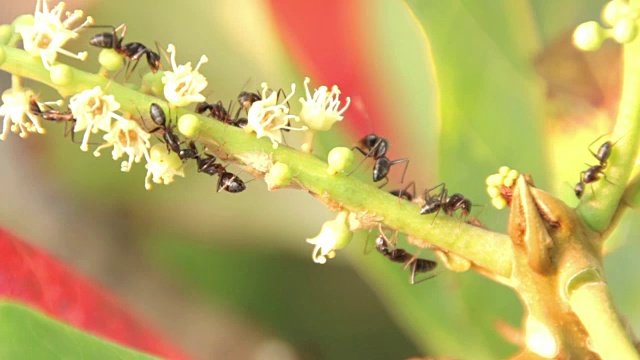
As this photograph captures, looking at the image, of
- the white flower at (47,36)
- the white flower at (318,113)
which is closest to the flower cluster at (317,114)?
the white flower at (318,113)

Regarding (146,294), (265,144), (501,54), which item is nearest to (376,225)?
(265,144)

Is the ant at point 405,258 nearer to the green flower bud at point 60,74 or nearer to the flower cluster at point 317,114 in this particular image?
the flower cluster at point 317,114

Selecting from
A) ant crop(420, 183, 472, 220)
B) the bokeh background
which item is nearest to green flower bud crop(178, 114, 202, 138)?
ant crop(420, 183, 472, 220)

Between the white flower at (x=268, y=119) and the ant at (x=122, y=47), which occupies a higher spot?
the ant at (x=122, y=47)

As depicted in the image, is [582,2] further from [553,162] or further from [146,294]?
[146,294]

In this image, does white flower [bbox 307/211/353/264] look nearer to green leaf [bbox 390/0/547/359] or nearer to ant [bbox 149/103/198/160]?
ant [bbox 149/103/198/160]

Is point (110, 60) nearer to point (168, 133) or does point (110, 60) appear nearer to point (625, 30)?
point (168, 133)
